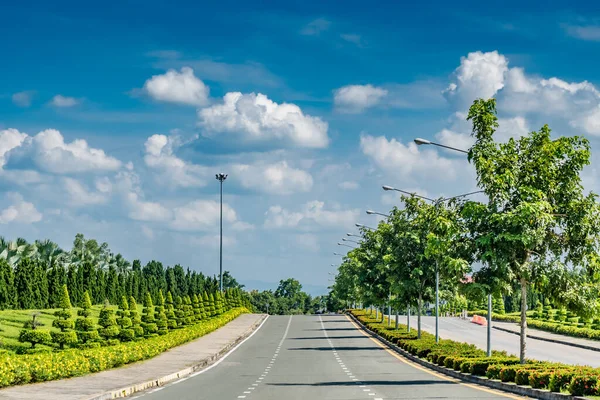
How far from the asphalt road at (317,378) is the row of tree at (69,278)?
32.7m

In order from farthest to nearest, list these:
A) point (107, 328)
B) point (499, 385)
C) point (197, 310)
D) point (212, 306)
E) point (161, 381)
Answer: point (212, 306)
point (197, 310)
point (107, 328)
point (161, 381)
point (499, 385)

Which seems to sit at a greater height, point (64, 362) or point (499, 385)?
point (64, 362)

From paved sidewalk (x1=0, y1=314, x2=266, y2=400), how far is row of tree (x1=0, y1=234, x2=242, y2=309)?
31.6 metres

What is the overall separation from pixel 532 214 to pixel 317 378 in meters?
8.76

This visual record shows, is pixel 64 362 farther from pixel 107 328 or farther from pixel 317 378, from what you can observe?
pixel 107 328

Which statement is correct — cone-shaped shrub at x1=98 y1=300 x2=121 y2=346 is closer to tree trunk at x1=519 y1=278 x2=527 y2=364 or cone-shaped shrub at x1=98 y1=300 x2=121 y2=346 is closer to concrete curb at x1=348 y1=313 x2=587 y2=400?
concrete curb at x1=348 y1=313 x2=587 y2=400

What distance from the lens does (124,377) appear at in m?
26.9

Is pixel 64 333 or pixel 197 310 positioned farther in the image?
pixel 197 310

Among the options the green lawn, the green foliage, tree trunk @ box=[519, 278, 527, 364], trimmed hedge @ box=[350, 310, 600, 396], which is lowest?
the green lawn

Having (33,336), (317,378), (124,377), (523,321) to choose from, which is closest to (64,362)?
(124,377)

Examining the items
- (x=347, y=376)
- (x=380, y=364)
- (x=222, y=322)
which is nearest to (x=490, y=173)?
(x=347, y=376)

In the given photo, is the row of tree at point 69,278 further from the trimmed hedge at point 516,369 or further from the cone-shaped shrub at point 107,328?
the trimmed hedge at point 516,369

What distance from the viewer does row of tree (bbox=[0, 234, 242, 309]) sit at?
77.2 m

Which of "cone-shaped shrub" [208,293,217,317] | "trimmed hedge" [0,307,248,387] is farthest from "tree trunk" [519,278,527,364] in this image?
"cone-shaped shrub" [208,293,217,317]
